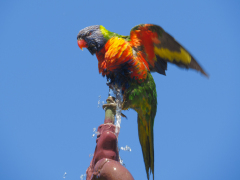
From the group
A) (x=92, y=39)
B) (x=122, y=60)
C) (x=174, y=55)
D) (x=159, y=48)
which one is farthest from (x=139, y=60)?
(x=92, y=39)

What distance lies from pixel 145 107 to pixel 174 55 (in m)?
0.96

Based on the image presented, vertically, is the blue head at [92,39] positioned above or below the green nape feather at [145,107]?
above

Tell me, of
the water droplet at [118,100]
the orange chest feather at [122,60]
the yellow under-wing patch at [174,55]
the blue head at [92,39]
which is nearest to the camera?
the water droplet at [118,100]

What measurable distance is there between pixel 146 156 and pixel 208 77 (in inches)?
61.2

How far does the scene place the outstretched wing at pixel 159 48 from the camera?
4.22 m

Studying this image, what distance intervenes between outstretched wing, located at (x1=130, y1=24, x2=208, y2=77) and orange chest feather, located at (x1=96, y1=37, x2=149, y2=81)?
0.26 meters

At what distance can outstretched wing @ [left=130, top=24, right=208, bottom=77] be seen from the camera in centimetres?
422

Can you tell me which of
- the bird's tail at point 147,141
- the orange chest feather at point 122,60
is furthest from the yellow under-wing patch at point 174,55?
the bird's tail at point 147,141

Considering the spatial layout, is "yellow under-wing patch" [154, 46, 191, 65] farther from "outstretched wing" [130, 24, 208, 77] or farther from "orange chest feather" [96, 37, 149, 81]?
"orange chest feather" [96, 37, 149, 81]

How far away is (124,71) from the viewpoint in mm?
4176

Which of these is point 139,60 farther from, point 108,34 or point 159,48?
point 108,34

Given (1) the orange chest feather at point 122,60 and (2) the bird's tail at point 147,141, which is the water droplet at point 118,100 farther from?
(2) the bird's tail at point 147,141

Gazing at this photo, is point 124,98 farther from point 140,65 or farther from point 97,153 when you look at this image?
point 97,153

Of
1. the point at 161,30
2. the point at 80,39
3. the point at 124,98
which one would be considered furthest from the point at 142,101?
the point at 80,39
